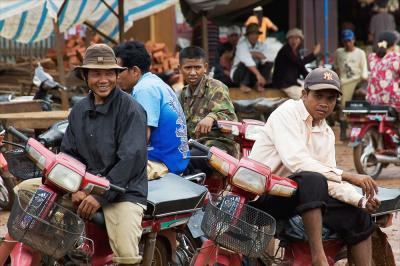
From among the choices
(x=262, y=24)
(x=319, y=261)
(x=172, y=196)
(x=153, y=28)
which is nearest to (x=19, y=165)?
(x=172, y=196)

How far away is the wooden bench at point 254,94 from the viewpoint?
1703cm

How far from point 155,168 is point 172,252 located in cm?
54

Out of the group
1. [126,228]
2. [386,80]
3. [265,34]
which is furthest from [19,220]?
[265,34]

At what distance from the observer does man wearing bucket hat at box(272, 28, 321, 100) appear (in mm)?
17203

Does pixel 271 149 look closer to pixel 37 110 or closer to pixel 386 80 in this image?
pixel 37 110

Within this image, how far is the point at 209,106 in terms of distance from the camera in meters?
8.12

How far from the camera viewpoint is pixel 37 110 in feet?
38.9

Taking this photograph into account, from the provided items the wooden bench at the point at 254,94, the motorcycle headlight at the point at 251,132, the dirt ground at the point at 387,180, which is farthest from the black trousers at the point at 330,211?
the wooden bench at the point at 254,94

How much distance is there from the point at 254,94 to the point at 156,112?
418 inches

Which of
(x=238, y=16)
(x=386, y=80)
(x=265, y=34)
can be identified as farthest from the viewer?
(x=265, y=34)

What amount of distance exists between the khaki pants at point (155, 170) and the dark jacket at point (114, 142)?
0.64m

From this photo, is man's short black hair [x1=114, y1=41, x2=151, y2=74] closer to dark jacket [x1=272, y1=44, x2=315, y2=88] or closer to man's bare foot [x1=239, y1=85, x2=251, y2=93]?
man's bare foot [x1=239, y1=85, x2=251, y2=93]

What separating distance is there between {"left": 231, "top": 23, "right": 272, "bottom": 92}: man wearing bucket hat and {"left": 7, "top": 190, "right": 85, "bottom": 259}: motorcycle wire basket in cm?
1170

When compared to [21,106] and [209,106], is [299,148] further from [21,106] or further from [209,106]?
[21,106]
